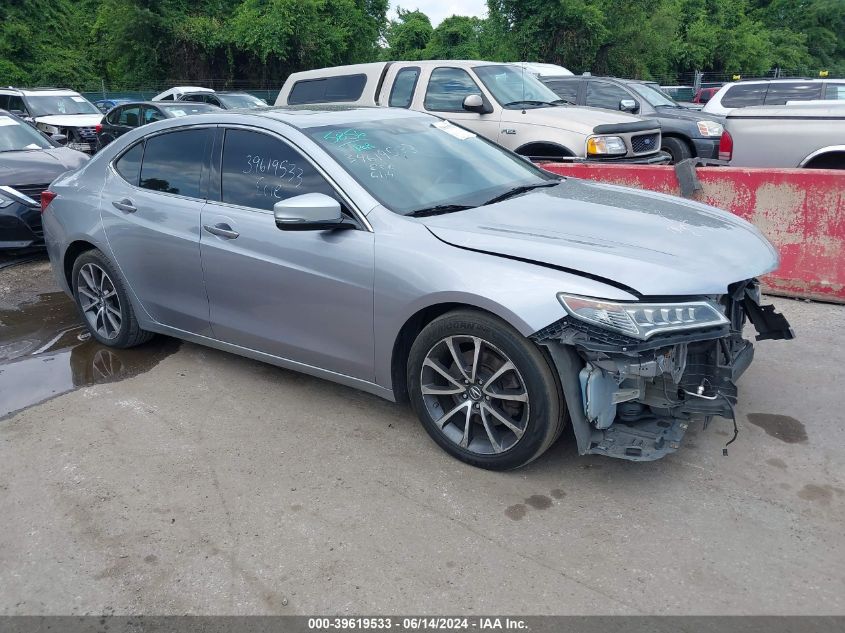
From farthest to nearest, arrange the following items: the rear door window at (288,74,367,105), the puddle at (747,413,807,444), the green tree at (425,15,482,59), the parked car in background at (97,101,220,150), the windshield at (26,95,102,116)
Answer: the green tree at (425,15,482,59) → the windshield at (26,95,102,116) → the parked car in background at (97,101,220,150) → the rear door window at (288,74,367,105) → the puddle at (747,413,807,444)

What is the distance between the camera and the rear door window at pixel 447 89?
9.02 meters

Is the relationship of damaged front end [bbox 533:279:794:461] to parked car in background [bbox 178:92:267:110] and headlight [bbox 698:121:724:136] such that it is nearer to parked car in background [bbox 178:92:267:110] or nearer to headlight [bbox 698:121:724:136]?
headlight [bbox 698:121:724:136]

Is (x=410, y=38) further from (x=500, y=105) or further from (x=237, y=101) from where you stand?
(x=500, y=105)

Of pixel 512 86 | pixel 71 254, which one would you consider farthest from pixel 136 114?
pixel 71 254

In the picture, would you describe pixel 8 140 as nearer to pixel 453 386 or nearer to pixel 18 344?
pixel 18 344

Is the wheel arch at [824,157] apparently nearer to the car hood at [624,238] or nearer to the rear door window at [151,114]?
the car hood at [624,238]

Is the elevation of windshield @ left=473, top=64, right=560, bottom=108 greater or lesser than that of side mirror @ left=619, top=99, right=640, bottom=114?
greater

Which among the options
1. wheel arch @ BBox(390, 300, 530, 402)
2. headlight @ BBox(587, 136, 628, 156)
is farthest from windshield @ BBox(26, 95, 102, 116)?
wheel arch @ BBox(390, 300, 530, 402)

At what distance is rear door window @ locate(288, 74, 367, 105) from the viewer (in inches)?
367

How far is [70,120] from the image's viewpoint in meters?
16.7

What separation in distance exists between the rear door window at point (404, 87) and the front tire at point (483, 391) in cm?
608

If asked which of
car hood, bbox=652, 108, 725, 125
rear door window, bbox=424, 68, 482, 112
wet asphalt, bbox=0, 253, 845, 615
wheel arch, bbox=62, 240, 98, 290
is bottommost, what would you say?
wet asphalt, bbox=0, 253, 845, 615

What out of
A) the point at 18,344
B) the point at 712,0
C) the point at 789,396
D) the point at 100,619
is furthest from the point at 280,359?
the point at 712,0

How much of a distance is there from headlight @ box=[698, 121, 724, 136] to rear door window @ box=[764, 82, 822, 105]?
195 centimetres
